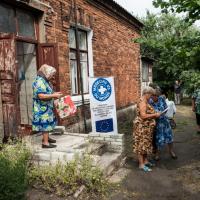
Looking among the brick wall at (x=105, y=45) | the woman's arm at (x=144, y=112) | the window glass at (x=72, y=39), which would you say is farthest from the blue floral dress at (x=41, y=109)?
the window glass at (x=72, y=39)

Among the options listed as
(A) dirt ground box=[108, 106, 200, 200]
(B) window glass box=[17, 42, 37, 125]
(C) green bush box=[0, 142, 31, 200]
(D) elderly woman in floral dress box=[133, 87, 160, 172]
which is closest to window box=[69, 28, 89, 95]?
(B) window glass box=[17, 42, 37, 125]

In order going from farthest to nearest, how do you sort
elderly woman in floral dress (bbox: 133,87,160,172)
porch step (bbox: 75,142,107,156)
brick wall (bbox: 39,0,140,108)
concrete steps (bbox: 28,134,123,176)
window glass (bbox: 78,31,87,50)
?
window glass (bbox: 78,31,87,50)
brick wall (bbox: 39,0,140,108)
elderly woman in floral dress (bbox: 133,87,160,172)
porch step (bbox: 75,142,107,156)
concrete steps (bbox: 28,134,123,176)

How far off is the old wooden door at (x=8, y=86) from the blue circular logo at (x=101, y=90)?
7.17ft

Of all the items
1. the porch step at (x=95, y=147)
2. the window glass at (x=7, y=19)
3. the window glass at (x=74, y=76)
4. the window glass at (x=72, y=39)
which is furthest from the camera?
the window glass at (x=74, y=76)

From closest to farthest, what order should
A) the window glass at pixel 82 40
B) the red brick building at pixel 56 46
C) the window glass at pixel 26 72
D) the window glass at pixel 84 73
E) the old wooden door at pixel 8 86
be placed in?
1. the old wooden door at pixel 8 86
2. the red brick building at pixel 56 46
3. the window glass at pixel 26 72
4. the window glass at pixel 82 40
5. the window glass at pixel 84 73

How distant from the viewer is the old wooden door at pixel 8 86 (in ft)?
20.0

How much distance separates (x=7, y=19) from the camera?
6.99 meters

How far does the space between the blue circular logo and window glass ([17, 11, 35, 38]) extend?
189cm

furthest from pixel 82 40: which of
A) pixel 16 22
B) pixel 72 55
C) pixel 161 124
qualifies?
pixel 161 124

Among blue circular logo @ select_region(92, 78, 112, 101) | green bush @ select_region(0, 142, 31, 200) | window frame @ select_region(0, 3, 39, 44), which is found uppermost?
window frame @ select_region(0, 3, 39, 44)

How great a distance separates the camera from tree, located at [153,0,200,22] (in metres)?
5.18

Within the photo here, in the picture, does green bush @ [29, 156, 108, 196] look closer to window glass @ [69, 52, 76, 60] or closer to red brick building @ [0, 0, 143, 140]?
red brick building @ [0, 0, 143, 140]

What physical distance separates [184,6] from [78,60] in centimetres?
479

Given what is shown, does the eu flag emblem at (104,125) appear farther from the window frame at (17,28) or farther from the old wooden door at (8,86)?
the window frame at (17,28)
